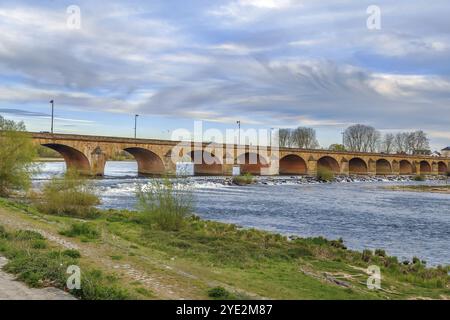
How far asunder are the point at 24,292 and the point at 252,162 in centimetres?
10330

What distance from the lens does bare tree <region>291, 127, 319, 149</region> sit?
186375 millimetres

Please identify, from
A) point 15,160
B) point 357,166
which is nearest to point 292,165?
point 357,166

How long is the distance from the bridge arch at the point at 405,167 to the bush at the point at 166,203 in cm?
14040

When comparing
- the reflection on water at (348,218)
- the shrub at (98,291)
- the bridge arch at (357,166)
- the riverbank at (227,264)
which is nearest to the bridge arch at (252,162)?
the bridge arch at (357,166)

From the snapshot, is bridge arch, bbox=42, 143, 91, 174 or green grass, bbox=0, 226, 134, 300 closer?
green grass, bbox=0, 226, 134, 300

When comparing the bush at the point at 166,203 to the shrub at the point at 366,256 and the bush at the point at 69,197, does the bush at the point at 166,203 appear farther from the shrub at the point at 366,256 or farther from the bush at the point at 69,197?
the shrub at the point at 366,256

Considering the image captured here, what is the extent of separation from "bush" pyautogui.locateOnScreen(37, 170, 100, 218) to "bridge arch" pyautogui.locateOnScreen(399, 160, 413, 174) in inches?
5498

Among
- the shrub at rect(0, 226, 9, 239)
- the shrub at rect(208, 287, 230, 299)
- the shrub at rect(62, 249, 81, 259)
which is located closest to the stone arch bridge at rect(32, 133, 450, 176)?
the shrub at rect(0, 226, 9, 239)

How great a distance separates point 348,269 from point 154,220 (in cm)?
1275

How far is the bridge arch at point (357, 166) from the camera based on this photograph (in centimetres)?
13925

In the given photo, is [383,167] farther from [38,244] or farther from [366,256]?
[38,244]

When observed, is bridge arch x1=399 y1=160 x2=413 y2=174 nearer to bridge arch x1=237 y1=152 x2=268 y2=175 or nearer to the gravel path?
bridge arch x1=237 y1=152 x2=268 y2=175
